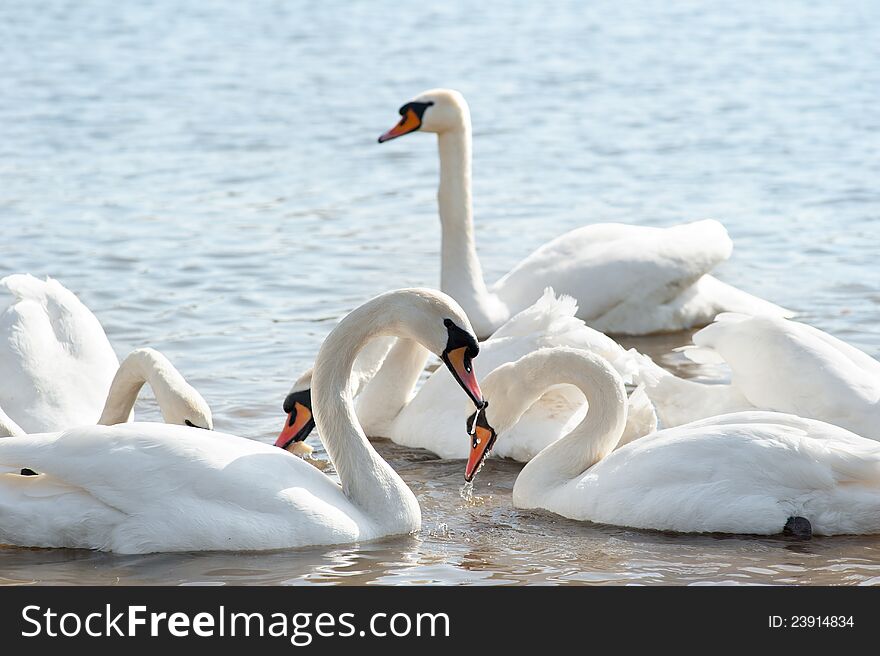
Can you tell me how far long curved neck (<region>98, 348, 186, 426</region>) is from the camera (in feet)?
24.0

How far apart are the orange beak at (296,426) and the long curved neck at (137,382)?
656mm

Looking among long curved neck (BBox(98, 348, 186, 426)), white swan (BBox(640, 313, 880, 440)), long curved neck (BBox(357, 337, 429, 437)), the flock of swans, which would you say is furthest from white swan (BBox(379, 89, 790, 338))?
long curved neck (BBox(98, 348, 186, 426))

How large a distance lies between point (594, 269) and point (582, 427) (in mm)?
3430

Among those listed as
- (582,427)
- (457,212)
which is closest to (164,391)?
(582,427)

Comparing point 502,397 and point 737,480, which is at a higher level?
point 502,397

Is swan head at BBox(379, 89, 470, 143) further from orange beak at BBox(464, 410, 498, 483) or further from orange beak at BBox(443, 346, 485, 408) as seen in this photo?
orange beak at BBox(443, 346, 485, 408)

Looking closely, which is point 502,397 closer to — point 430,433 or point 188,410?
point 430,433

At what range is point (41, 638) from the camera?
5.66 m

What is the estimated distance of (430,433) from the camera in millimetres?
8383

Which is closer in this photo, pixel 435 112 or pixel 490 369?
pixel 490 369

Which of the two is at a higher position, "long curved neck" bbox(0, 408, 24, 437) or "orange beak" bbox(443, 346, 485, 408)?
"orange beak" bbox(443, 346, 485, 408)

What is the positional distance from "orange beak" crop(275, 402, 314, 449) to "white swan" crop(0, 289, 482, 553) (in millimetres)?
1195

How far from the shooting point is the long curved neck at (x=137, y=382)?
288 inches

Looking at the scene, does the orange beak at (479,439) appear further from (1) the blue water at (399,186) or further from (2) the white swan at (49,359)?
(2) the white swan at (49,359)
